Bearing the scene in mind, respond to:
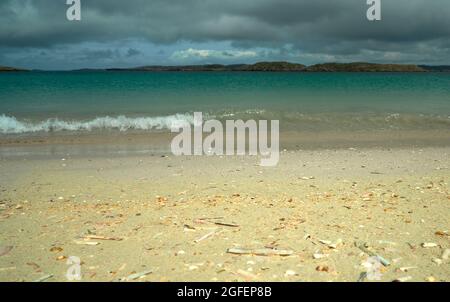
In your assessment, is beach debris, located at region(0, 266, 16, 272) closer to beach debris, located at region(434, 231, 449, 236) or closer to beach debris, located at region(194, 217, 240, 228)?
beach debris, located at region(194, 217, 240, 228)

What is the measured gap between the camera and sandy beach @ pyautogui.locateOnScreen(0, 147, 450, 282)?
4.41 meters

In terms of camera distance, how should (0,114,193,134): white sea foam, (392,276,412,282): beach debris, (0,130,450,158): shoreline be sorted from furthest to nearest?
(0,114,193,134): white sea foam
(0,130,450,158): shoreline
(392,276,412,282): beach debris

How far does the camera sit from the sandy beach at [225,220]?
14.5 feet

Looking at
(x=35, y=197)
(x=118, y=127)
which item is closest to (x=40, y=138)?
(x=118, y=127)

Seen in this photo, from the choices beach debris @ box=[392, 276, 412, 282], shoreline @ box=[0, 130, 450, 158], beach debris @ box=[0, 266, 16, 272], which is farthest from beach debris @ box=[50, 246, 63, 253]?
shoreline @ box=[0, 130, 450, 158]

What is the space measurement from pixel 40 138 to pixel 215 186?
9.28 metres

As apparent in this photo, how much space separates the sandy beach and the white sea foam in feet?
22.5

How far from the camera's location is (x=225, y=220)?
5.83 m

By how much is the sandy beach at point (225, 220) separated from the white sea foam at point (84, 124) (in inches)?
270

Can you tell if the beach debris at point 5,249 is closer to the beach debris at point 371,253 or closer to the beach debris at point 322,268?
Result: the beach debris at point 322,268

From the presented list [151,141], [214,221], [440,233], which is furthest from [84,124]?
[440,233]

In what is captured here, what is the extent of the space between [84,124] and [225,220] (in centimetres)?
1337

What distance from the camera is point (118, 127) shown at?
17.1 meters

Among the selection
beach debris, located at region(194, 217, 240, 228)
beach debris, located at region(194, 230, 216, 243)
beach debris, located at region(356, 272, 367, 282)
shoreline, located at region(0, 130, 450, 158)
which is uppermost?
shoreline, located at region(0, 130, 450, 158)
